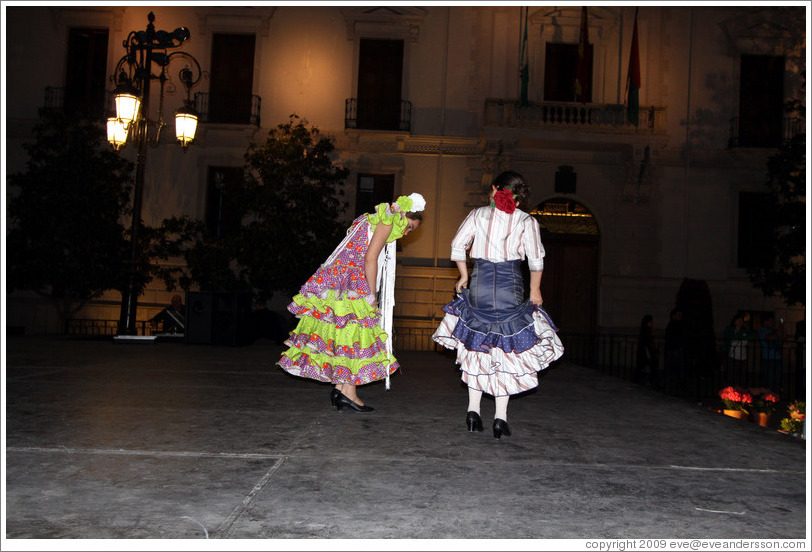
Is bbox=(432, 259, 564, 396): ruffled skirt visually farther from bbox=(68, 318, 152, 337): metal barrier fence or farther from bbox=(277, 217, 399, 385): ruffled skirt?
bbox=(68, 318, 152, 337): metal barrier fence

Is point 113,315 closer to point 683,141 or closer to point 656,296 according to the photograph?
point 656,296

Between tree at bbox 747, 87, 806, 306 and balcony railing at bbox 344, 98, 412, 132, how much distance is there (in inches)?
391

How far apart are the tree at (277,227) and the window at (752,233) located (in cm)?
1136

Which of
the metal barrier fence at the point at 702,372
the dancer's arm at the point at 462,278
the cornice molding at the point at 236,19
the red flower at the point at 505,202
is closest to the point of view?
the red flower at the point at 505,202

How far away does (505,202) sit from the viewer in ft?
15.5

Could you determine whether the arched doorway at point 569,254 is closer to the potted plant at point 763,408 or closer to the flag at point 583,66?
the flag at point 583,66

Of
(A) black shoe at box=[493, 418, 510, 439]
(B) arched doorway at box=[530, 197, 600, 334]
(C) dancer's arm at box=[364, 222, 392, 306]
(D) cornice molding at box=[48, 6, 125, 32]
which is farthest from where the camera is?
(D) cornice molding at box=[48, 6, 125, 32]

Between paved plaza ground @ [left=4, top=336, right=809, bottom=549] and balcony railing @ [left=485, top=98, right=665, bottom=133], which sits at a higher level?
balcony railing @ [left=485, top=98, right=665, bottom=133]

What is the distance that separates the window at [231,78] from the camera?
19.9 metres

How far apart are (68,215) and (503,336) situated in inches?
624

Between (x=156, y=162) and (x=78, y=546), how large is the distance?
62.7 ft

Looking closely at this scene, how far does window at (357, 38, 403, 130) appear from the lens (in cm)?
1977

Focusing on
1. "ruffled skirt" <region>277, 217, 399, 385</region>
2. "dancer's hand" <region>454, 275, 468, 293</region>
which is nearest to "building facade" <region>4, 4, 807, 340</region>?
"ruffled skirt" <region>277, 217, 399, 385</region>

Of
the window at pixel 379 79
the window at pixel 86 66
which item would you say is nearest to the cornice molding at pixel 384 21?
the window at pixel 379 79
